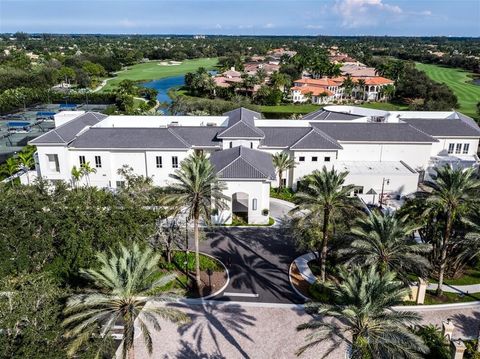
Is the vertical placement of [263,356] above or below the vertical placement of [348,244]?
below

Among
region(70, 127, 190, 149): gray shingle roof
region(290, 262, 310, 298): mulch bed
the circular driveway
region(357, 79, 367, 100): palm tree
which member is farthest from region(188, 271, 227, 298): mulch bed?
region(357, 79, 367, 100): palm tree

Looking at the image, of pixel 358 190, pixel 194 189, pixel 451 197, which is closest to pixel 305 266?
pixel 194 189

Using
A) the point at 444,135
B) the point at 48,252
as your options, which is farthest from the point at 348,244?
the point at 444,135

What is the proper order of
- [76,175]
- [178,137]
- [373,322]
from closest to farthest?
[373,322] → [76,175] → [178,137]

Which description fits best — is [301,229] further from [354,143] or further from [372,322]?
[354,143]

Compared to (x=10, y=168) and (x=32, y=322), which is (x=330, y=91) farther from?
(x=32, y=322)
